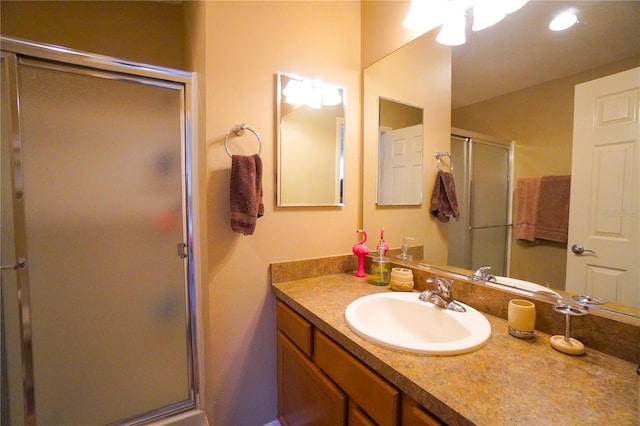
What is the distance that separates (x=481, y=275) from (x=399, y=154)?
737 millimetres

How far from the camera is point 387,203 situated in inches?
59.8

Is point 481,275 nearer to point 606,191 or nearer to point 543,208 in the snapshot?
point 543,208

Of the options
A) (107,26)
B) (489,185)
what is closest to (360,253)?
(489,185)

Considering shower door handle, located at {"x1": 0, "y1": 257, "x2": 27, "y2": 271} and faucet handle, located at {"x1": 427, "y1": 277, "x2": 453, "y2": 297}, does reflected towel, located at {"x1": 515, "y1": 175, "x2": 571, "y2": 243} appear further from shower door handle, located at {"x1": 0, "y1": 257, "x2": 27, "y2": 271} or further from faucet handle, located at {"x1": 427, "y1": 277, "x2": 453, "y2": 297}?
shower door handle, located at {"x1": 0, "y1": 257, "x2": 27, "y2": 271}

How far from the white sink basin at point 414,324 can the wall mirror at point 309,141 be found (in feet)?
2.07

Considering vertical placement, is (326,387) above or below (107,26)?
below

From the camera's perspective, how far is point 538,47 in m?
0.89

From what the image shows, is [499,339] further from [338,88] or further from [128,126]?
[128,126]

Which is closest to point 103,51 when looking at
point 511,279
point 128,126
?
point 128,126

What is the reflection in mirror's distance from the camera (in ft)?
4.49

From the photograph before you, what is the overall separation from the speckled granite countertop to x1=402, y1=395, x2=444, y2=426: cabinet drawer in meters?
0.03

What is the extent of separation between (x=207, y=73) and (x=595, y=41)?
4.53 feet

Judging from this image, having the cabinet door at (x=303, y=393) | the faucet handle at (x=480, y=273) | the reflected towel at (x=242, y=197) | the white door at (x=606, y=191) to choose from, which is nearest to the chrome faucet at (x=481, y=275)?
the faucet handle at (x=480, y=273)

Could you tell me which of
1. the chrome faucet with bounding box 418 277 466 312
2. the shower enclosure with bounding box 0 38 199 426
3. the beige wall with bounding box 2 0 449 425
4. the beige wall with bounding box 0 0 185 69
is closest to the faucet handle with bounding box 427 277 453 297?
the chrome faucet with bounding box 418 277 466 312
